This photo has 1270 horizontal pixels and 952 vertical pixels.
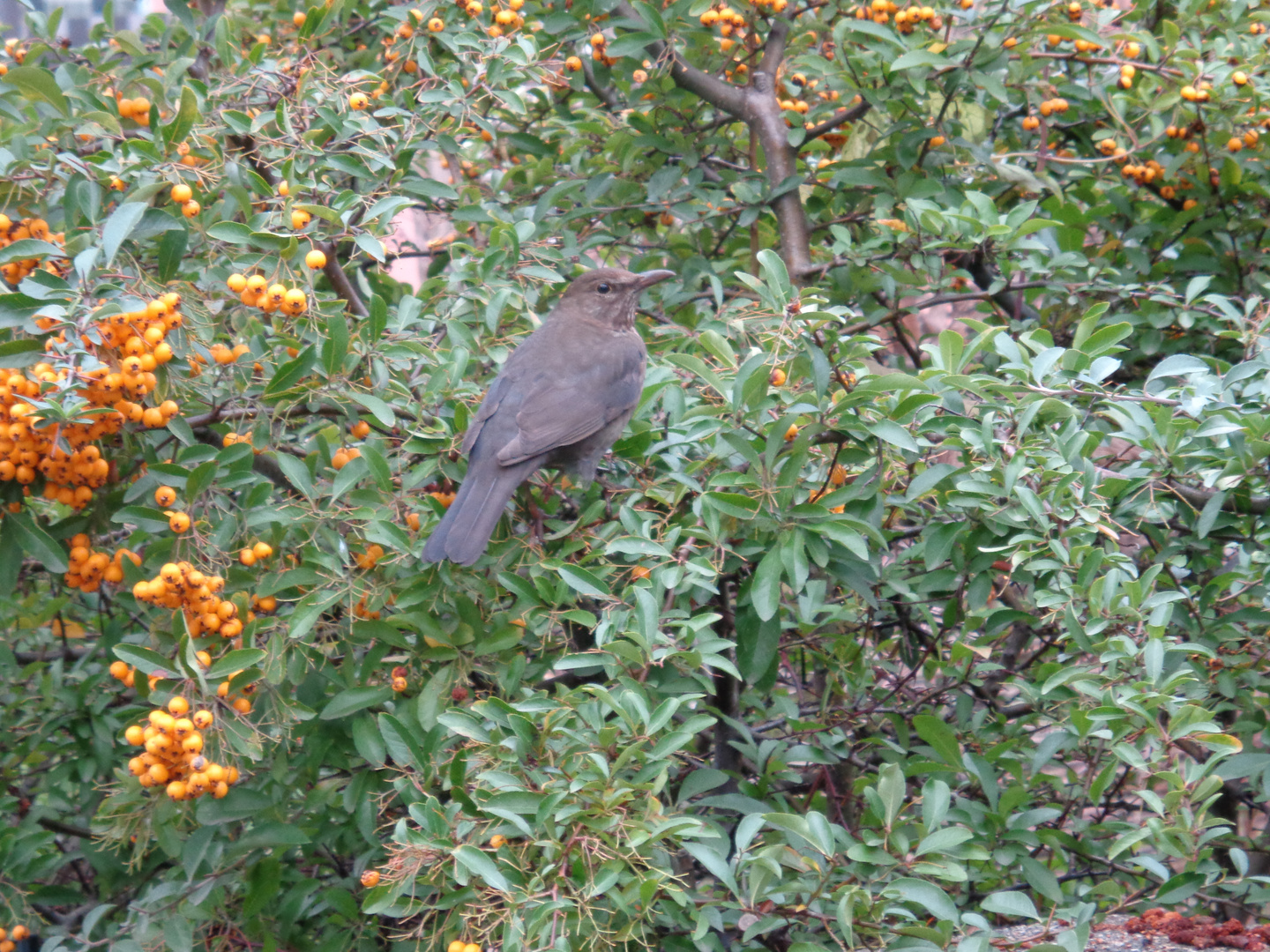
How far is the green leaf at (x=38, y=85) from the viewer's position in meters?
2.89

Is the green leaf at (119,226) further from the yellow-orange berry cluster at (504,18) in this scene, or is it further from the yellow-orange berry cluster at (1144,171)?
the yellow-orange berry cluster at (1144,171)

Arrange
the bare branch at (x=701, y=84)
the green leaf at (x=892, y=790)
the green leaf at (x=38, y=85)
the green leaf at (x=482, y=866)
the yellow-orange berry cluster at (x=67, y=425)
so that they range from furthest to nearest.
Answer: the bare branch at (x=701, y=84) < the green leaf at (x=38, y=85) < the yellow-orange berry cluster at (x=67, y=425) < the green leaf at (x=892, y=790) < the green leaf at (x=482, y=866)

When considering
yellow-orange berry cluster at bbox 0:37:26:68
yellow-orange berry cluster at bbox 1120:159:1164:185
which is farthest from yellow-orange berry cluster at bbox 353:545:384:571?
yellow-orange berry cluster at bbox 1120:159:1164:185

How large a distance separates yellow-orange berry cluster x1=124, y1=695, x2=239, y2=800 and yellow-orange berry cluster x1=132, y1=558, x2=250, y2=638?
20cm

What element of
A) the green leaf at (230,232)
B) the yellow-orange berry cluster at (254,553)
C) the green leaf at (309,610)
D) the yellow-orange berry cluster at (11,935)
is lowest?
the yellow-orange berry cluster at (11,935)

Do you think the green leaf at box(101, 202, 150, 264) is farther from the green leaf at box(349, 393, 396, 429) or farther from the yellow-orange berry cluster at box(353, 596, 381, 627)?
the yellow-orange berry cluster at box(353, 596, 381, 627)

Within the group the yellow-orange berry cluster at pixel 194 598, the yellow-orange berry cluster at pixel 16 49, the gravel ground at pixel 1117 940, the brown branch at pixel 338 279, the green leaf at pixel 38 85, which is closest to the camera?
the yellow-orange berry cluster at pixel 194 598

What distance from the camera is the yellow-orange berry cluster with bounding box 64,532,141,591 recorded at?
2.82 m

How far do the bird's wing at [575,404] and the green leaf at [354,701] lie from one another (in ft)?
2.45

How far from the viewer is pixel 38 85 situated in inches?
115

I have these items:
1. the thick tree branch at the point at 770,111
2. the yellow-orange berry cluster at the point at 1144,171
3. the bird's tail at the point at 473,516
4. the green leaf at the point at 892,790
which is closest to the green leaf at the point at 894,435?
the green leaf at the point at 892,790

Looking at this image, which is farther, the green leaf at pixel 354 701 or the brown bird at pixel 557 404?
the brown bird at pixel 557 404

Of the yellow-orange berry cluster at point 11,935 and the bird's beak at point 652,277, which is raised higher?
the bird's beak at point 652,277

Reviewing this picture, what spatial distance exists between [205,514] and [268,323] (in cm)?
82
